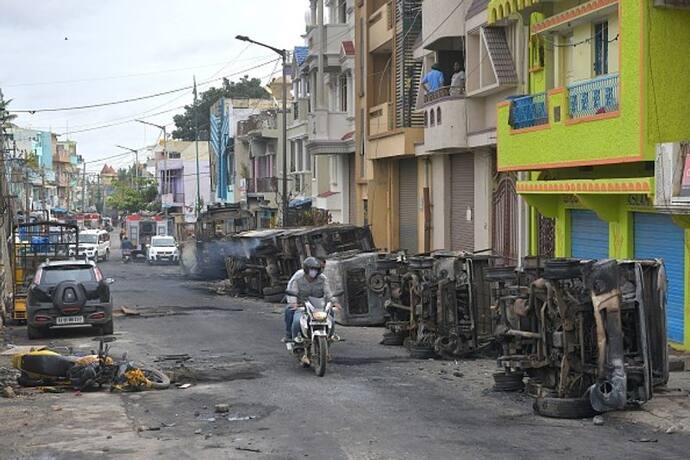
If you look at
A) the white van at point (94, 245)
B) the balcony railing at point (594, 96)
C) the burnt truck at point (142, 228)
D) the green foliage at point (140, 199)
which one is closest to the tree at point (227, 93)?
the green foliage at point (140, 199)

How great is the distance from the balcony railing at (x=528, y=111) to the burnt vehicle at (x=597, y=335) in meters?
9.57

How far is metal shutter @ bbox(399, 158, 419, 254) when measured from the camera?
114ft

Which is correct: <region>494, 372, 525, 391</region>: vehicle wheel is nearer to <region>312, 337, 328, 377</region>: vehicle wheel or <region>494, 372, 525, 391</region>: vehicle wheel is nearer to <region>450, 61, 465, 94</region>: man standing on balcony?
<region>312, 337, 328, 377</region>: vehicle wheel

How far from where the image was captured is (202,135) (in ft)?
390

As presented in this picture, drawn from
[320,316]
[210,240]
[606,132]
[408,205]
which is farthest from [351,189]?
[320,316]

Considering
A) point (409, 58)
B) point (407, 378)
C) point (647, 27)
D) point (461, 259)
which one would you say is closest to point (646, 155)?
point (647, 27)

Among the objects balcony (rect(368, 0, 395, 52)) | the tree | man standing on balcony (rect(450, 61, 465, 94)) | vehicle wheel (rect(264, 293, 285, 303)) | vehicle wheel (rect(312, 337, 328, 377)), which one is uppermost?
the tree

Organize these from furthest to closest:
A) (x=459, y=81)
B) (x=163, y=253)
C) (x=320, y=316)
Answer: (x=163, y=253) < (x=459, y=81) < (x=320, y=316)

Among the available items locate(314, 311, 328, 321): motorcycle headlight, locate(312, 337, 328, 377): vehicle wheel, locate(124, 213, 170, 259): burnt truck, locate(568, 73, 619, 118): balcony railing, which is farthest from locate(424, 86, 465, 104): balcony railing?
locate(124, 213, 170, 259): burnt truck

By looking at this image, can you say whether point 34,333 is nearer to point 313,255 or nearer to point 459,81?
point 313,255

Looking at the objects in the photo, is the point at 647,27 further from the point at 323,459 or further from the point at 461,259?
the point at 323,459

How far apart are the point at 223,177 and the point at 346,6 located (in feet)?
118

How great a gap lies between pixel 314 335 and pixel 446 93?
570 inches

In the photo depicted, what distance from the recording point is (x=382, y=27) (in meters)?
36.0
